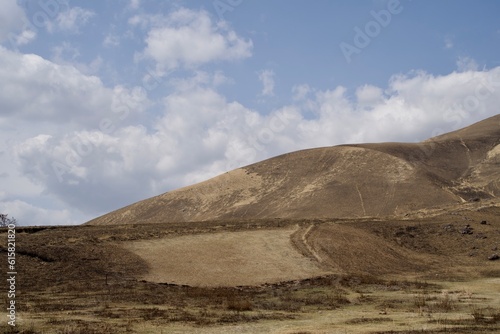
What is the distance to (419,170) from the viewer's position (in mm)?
109688

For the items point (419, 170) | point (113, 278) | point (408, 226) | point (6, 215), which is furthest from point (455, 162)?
point (113, 278)

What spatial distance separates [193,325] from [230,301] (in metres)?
5.94

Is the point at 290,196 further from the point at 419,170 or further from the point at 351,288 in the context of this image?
the point at 351,288

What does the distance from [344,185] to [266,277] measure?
72.5 m

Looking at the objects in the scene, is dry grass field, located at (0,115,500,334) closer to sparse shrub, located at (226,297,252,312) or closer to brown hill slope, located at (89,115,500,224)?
sparse shrub, located at (226,297,252,312)

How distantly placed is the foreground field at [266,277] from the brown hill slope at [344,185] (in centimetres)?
3426

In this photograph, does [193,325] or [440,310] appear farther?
[440,310]

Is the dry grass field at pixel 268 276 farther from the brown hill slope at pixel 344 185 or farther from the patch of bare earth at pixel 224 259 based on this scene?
the brown hill slope at pixel 344 185

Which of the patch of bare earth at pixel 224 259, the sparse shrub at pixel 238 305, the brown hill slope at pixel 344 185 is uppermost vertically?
the brown hill slope at pixel 344 185

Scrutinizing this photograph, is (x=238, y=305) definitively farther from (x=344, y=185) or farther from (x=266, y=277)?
(x=344, y=185)

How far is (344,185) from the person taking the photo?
107 metres

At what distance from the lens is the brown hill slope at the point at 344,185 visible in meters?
96.0

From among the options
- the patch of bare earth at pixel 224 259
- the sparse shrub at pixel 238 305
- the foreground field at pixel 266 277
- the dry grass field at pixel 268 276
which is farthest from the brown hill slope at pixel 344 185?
the sparse shrub at pixel 238 305

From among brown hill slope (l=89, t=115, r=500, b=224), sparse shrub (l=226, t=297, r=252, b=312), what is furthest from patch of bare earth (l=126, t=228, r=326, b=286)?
brown hill slope (l=89, t=115, r=500, b=224)
